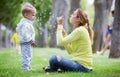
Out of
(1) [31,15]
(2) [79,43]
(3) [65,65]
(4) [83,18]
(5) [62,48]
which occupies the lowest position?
(3) [65,65]

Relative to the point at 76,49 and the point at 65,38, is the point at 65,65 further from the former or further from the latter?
the point at 65,38

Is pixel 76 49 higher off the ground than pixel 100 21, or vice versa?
pixel 100 21

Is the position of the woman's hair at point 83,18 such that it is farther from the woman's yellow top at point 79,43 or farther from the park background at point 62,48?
the park background at point 62,48

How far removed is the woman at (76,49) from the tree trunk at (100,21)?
40.1 feet

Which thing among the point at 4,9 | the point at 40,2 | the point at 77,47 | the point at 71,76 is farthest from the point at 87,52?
the point at 4,9

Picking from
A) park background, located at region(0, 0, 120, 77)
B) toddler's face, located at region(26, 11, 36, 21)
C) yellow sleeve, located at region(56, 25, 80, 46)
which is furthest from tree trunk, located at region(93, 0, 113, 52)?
yellow sleeve, located at region(56, 25, 80, 46)

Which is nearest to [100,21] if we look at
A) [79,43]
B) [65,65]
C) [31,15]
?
[31,15]

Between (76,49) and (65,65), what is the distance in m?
0.44

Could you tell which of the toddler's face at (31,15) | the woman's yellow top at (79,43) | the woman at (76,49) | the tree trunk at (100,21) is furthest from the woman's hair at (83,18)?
the tree trunk at (100,21)

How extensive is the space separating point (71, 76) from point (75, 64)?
0.82 meters

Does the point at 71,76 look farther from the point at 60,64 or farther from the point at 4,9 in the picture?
the point at 4,9

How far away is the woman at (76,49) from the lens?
337 inches

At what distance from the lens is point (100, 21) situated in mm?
21516

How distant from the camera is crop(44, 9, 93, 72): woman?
28.1 feet
